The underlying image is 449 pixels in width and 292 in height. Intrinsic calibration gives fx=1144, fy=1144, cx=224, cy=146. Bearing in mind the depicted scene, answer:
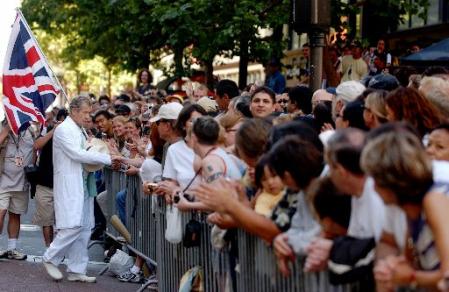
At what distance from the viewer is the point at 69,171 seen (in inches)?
471

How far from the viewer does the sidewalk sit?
1130 centimetres

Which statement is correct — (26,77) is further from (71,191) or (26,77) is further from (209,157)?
(209,157)

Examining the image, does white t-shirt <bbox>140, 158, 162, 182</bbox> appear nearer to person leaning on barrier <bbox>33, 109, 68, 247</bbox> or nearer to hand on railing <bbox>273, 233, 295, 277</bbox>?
person leaning on barrier <bbox>33, 109, 68, 247</bbox>

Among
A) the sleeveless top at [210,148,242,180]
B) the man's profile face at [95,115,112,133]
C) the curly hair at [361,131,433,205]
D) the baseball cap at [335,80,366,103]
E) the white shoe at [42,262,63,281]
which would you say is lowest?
the white shoe at [42,262,63,281]

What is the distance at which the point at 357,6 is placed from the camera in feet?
61.8

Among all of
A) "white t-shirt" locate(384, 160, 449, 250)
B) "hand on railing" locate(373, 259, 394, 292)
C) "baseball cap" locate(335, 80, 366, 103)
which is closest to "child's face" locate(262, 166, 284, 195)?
"white t-shirt" locate(384, 160, 449, 250)

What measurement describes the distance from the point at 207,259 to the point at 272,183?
1.73m

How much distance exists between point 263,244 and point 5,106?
7594mm

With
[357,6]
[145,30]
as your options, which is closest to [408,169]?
[357,6]

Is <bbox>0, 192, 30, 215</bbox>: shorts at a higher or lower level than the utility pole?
lower

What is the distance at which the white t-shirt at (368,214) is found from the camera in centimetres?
509

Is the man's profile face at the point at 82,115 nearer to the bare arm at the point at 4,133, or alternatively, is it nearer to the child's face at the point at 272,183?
the bare arm at the point at 4,133

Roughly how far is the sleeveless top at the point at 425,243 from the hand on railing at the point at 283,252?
1003 mm

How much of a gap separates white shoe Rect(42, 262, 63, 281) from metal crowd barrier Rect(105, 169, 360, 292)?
0.86m
